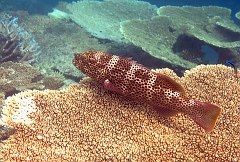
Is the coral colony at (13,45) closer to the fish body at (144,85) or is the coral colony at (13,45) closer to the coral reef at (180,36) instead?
the coral reef at (180,36)

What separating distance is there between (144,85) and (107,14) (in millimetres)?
13193

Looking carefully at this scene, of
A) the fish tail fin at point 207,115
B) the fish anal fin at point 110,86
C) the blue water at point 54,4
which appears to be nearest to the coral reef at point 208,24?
the fish tail fin at point 207,115

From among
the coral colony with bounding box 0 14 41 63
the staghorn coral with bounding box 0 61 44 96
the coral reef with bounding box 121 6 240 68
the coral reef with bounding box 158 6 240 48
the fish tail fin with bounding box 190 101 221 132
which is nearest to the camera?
the fish tail fin with bounding box 190 101 221 132

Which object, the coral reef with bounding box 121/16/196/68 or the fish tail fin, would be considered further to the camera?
the coral reef with bounding box 121/16/196/68

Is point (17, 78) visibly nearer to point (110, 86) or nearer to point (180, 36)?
point (110, 86)

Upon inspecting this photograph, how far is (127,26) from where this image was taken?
9.83 m

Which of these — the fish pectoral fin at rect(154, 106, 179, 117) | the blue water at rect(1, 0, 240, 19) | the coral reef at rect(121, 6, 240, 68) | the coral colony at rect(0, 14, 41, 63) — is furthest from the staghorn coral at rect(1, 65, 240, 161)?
the blue water at rect(1, 0, 240, 19)

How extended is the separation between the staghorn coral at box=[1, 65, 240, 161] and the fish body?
28cm

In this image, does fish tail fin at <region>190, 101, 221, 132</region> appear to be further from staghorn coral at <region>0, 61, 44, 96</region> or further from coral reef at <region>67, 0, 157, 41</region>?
coral reef at <region>67, 0, 157, 41</region>

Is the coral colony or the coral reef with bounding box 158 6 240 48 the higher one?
the coral reef with bounding box 158 6 240 48

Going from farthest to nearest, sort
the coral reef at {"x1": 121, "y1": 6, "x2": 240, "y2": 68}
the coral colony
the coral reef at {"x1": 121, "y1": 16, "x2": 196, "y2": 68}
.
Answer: the coral reef at {"x1": 121, "y1": 6, "x2": 240, "y2": 68}, the coral reef at {"x1": 121, "y1": 16, "x2": 196, "y2": 68}, the coral colony

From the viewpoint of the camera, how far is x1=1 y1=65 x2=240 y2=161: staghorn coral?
2986mm

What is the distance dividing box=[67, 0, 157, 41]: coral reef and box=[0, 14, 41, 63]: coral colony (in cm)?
496

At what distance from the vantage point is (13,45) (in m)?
7.74
